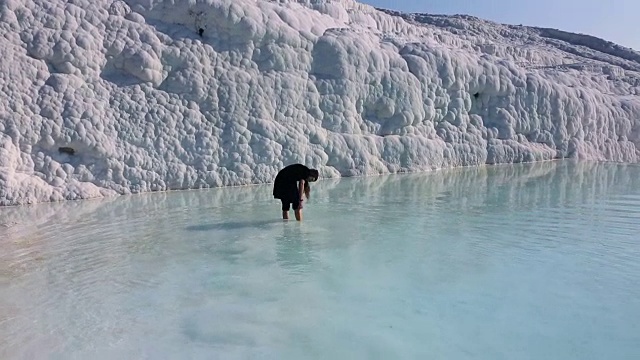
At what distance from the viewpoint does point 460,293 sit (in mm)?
4531

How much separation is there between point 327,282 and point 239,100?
29.7 feet

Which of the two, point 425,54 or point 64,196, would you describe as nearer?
point 64,196

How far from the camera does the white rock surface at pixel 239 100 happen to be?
1130cm

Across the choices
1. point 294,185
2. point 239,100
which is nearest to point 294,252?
point 294,185

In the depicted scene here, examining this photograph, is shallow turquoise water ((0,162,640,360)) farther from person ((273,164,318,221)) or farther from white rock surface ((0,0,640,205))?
white rock surface ((0,0,640,205))

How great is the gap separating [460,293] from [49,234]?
5.37m

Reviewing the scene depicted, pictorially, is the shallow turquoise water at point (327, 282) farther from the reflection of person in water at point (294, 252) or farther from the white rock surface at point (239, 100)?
the white rock surface at point (239, 100)

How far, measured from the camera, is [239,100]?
13.3m

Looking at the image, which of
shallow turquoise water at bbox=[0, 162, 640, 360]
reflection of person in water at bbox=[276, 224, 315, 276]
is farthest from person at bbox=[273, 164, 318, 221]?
reflection of person in water at bbox=[276, 224, 315, 276]

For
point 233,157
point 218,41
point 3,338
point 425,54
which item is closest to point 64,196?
point 233,157

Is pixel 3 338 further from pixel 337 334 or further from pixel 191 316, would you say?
pixel 337 334

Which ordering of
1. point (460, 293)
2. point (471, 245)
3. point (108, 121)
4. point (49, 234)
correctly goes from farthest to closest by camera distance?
point (108, 121), point (49, 234), point (471, 245), point (460, 293)

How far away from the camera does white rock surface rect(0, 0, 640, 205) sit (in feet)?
37.1

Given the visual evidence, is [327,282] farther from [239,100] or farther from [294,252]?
[239,100]
